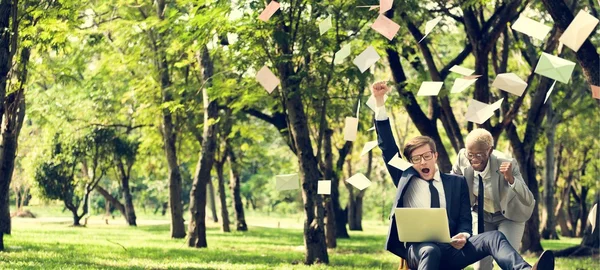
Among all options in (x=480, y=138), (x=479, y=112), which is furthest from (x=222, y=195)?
(x=480, y=138)

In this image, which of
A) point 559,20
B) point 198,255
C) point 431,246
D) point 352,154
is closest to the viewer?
point 431,246

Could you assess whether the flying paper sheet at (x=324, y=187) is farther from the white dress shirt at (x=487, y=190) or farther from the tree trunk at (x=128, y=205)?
the tree trunk at (x=128, y=205)

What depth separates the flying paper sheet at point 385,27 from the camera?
8367 mm

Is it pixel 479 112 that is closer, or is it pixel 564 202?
pixel 479 112

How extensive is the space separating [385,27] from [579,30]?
1.89m

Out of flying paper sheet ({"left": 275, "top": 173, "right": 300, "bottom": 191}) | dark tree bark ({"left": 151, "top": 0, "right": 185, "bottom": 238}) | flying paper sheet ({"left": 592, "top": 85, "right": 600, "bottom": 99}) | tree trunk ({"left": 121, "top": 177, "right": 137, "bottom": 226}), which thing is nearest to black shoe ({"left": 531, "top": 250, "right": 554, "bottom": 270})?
flying paper sheet ({"left": 592, "top": 85, "right": 600, "bottom": 99})

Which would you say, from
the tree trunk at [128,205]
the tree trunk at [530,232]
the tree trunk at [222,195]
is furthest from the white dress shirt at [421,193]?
the tree trunk at [128,205]

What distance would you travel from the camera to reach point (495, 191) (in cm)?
719

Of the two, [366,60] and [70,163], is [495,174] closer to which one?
[366,60]

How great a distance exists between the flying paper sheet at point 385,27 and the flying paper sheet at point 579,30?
5.36 ft

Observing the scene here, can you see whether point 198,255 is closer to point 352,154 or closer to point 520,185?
point 520,185

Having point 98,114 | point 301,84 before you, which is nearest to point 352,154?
point 98,114

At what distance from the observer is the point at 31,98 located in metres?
34.8

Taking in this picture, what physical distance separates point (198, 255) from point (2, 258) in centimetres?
437
